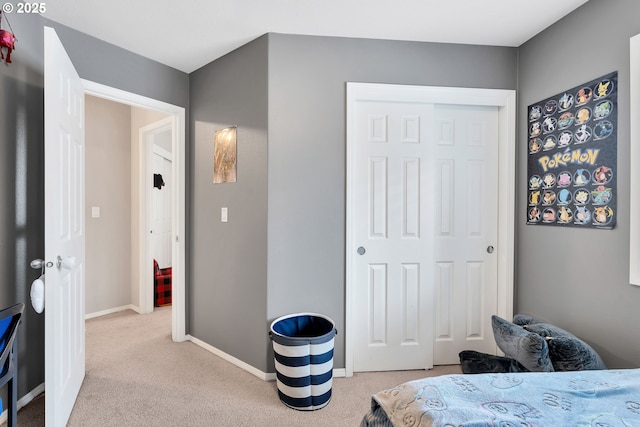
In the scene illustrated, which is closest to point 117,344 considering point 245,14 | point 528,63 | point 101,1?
point 101,1

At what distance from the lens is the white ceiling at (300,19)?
1.93 m

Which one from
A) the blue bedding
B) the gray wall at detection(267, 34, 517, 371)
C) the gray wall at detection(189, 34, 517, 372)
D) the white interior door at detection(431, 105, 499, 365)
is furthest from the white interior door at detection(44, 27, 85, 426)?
the white interior door at detection(431, 105, 499, 365)

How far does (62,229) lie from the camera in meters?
1.72

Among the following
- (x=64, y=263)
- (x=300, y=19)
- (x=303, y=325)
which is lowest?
(x=303, y=325)

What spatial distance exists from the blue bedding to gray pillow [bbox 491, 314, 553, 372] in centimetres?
53

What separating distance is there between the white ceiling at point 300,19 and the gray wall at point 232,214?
0.84 feet

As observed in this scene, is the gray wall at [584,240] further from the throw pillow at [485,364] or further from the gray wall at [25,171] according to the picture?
the gray wall at [25,171]

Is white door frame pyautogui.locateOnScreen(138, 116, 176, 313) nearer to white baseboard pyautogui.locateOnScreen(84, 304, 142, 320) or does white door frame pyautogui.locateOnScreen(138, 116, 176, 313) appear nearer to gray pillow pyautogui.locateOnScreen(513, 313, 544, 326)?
white baseboard pyautogui.locateOnScreen(84, 304, 142, 320)

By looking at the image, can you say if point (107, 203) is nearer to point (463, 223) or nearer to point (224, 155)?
point (224, 155)

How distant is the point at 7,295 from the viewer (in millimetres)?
1863

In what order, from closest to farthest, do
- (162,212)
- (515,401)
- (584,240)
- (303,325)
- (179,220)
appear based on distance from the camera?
1. (515,401)
2. (584,240)
3. (303,325)
4. (179,220)
5. (162,212)

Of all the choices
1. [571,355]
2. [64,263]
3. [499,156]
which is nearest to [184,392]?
[64,263]

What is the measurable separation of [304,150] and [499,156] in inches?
56.5

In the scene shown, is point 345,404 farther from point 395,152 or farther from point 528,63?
point 528,63
